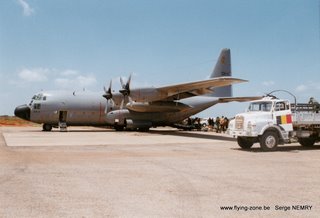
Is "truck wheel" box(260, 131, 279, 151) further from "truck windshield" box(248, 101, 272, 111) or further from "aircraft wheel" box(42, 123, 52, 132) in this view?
"aircraft wheel" box(42, 123, 52, 132)

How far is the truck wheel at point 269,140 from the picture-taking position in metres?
14.8

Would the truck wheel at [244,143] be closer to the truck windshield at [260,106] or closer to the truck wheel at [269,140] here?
the truck wheel at [269,140]

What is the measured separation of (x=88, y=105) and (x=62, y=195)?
23754mm

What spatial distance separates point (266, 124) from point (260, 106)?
123cm

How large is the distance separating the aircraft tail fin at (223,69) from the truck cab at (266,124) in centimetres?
1789

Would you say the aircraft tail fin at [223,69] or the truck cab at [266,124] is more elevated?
the aircraft tail fin at [223,69]

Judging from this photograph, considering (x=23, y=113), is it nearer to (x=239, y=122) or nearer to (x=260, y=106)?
(x=239, y=122)

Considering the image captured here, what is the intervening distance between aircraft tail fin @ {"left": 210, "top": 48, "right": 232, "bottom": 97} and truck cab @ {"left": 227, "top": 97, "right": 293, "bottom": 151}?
58.7 ft

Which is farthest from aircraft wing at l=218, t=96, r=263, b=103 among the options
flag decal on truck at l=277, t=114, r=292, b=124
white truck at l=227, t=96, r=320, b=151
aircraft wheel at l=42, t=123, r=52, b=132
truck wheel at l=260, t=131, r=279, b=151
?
truck wheel at l=260, t=131, r=279, b=151

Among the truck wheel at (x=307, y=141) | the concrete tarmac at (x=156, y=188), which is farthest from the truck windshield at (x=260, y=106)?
the concrete tarmac at (x=156, y=188)

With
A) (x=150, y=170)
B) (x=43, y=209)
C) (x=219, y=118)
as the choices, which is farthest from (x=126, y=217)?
(x=219, y=118)

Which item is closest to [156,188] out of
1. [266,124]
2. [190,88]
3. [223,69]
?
[266,124]

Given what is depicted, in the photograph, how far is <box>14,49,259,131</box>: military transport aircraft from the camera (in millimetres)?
27409

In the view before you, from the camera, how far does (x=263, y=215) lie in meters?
5.15
